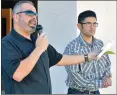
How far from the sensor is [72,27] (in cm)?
477

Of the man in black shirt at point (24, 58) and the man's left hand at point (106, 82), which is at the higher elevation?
the man in black shirt at point (24, 58)

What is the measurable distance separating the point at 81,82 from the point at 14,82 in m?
1.21

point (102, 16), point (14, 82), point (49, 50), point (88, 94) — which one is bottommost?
point (88, 94)

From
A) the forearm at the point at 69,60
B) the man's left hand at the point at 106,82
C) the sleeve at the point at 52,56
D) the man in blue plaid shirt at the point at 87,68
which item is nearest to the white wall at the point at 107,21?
the man in blue plaid shirt at the point at 87,68

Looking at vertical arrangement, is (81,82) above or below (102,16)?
A: below

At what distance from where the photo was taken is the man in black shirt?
2.33 m

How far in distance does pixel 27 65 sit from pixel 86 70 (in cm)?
136

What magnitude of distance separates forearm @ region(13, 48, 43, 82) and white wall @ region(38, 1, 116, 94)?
2.43 meters

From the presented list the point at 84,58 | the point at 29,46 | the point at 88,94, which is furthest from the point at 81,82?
the point at 29,46

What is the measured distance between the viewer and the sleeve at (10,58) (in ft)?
7.73

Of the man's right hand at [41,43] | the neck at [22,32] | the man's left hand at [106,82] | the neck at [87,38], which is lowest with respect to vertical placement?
the man's left hand at [106,82]

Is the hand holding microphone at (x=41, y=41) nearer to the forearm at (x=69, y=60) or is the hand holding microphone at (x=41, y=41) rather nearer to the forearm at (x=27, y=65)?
the forearm at (x=27, y=65)

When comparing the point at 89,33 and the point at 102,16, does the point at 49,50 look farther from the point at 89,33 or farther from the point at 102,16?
the point at 102,16

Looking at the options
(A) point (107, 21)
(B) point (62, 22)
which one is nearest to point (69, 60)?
(B) point (62, 22)
